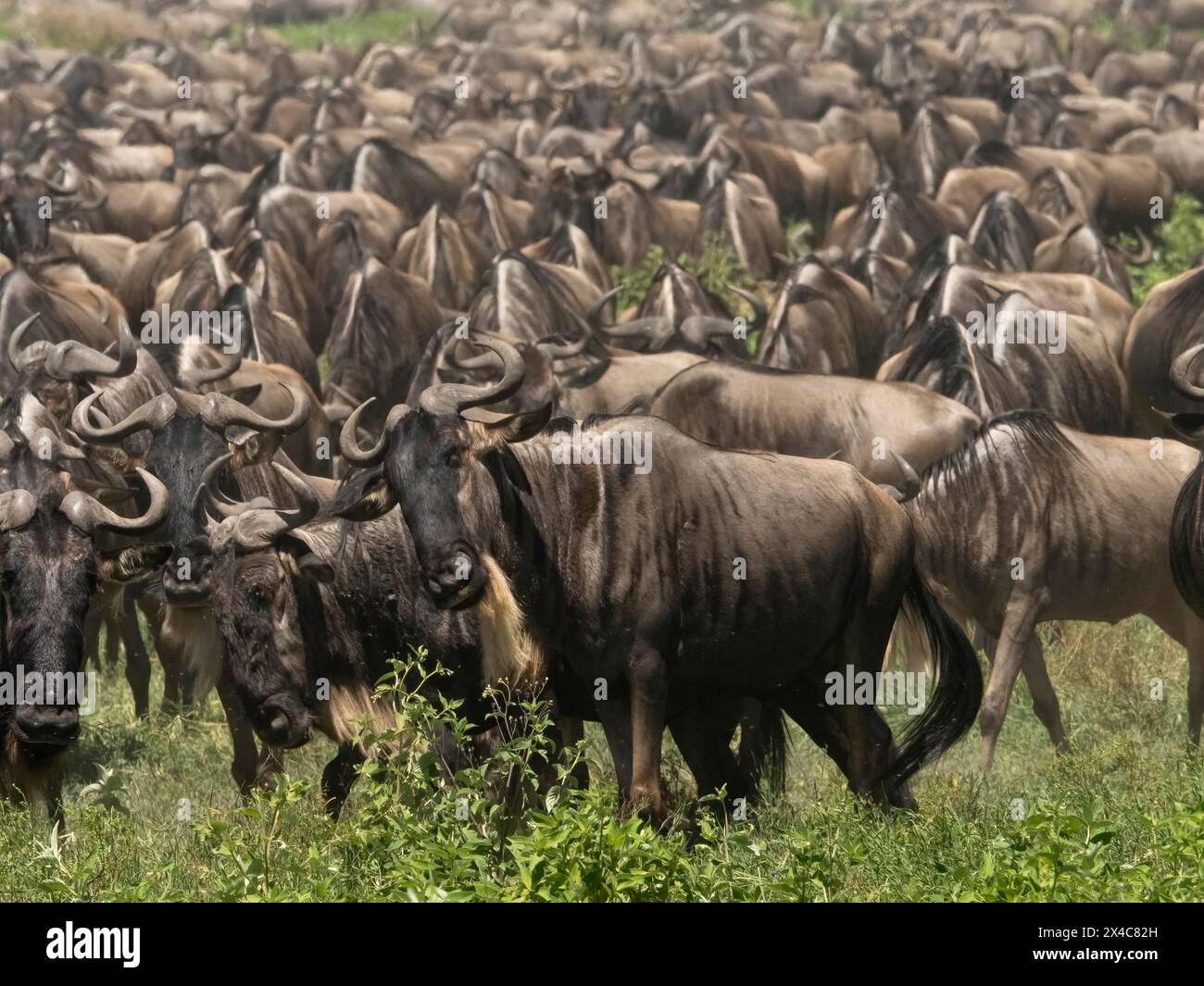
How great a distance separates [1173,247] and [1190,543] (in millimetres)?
10383

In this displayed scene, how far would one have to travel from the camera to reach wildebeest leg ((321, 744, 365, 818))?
6.23 m

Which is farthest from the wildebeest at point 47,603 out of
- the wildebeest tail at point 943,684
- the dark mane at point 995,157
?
the dark mane at point 995,157

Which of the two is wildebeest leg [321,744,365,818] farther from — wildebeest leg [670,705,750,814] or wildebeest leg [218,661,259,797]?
wildebeest leg [670,705,750,814]

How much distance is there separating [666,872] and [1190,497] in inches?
113

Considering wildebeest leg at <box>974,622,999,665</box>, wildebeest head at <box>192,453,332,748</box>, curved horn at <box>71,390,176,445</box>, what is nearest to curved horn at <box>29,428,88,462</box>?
wildebeest head at <box>192,453,332,748</box>

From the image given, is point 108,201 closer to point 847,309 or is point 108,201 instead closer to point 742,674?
point 847,309

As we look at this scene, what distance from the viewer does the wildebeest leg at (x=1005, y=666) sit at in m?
7.32

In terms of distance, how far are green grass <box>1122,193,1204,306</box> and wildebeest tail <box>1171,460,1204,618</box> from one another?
6.98m

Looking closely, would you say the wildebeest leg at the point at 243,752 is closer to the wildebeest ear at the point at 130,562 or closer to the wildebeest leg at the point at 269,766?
the wildebeest leg at the point at 269,766

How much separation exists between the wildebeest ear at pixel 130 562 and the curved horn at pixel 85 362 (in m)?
2.24

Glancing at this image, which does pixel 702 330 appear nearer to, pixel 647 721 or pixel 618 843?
pixel 647 721

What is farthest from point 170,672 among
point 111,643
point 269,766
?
point 269,766

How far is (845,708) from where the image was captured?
20.5ft

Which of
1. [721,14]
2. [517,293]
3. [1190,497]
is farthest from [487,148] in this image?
[721,14]
